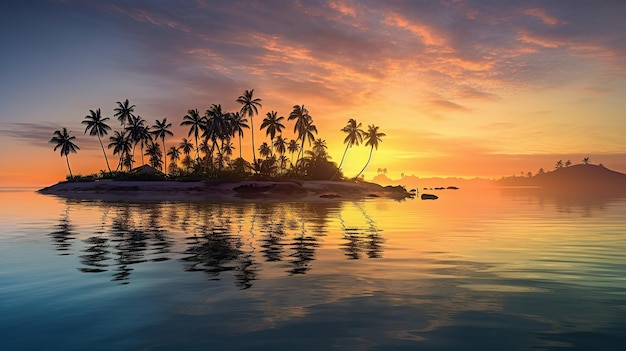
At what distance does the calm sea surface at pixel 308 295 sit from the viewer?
23.9 ft

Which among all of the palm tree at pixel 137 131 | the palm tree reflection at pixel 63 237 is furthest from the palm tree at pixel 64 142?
the palm tree reflection at pixel 63 237

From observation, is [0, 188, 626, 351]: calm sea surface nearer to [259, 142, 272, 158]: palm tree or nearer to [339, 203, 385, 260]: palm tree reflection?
[339, 203, 385, 260]: palm tree reflection

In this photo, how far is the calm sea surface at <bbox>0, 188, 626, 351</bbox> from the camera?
23.9 ft

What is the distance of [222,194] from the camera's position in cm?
8369

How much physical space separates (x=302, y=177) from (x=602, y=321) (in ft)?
311

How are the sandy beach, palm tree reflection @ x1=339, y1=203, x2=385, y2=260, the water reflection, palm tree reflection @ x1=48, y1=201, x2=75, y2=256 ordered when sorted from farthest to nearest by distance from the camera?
the sandy beach < palm tree reflection @ x1=48, y1=201, x2=75, y2=256 < palm tree reflection @ x1=339, y1=203, x2=385, y2=260 < the water reflection

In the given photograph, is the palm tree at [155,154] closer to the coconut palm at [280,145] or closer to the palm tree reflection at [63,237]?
the coconut palm at [280,145]

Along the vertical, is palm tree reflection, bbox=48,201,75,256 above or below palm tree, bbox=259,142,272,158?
below

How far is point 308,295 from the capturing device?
33.5 ft

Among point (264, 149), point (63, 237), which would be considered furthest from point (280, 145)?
point (63, 237)

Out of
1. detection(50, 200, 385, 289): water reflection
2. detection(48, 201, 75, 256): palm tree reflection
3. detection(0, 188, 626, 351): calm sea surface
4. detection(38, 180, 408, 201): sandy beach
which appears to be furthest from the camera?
detection(38, 180, 408, 201): sandy beach

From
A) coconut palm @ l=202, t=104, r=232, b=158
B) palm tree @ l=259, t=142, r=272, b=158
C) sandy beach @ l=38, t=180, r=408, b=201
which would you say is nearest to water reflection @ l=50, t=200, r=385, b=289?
sandy beach @ l=38, t=180, r=408, b=201

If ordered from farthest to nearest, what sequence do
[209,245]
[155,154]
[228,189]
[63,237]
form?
1. [155,154]
2. [228,189]
3. [63,237]
4. [209,245]

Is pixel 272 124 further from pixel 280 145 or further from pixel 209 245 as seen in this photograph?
pixel 209 245
